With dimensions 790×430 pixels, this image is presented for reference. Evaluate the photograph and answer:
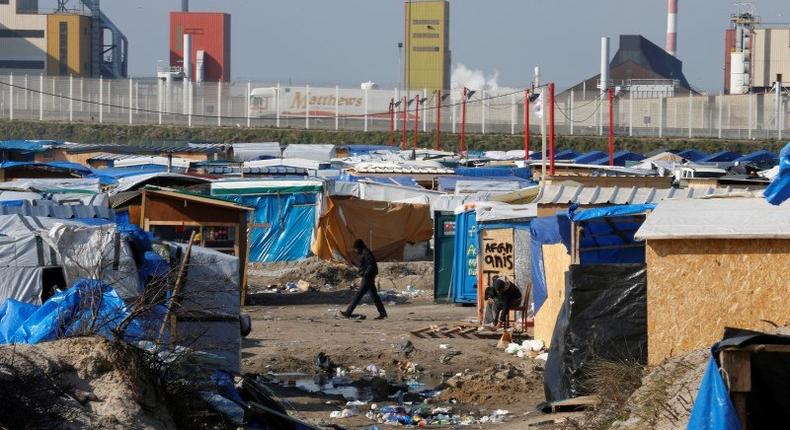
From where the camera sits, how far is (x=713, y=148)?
63844mm

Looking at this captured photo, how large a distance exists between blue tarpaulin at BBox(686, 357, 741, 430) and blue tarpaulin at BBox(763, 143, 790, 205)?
1.67m

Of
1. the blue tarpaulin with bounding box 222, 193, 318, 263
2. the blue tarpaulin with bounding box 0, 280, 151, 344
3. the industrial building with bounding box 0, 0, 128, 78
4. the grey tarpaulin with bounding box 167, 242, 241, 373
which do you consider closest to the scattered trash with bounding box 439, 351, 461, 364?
the grey tarpaulin with bounding box 167, 242, 241, 373

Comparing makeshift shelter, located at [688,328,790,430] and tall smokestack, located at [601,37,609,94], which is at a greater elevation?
tall smokestack, located at [601,37,609,94]

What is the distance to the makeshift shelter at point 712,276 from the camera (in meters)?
11.0

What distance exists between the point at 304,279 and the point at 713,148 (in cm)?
4063

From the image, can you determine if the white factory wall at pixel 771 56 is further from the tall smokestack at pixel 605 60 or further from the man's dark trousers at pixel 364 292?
the man's dark trousers at pixel 364 292

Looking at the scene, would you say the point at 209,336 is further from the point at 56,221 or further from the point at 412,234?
the point at 412,234

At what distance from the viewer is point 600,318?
12430 mm

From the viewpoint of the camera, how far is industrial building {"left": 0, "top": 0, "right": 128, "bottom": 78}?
9525 centimetres

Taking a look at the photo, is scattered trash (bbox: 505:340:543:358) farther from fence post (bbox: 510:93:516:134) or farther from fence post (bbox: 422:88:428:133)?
fence post (bbox: 422:88:428:133)

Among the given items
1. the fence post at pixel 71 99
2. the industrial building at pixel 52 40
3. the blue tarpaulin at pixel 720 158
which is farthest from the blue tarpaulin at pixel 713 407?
the industrial building at pixel 52 40

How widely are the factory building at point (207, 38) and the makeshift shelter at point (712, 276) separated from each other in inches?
3961

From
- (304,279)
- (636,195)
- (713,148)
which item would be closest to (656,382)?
(636,195)

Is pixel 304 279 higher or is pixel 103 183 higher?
pixel 103 183
